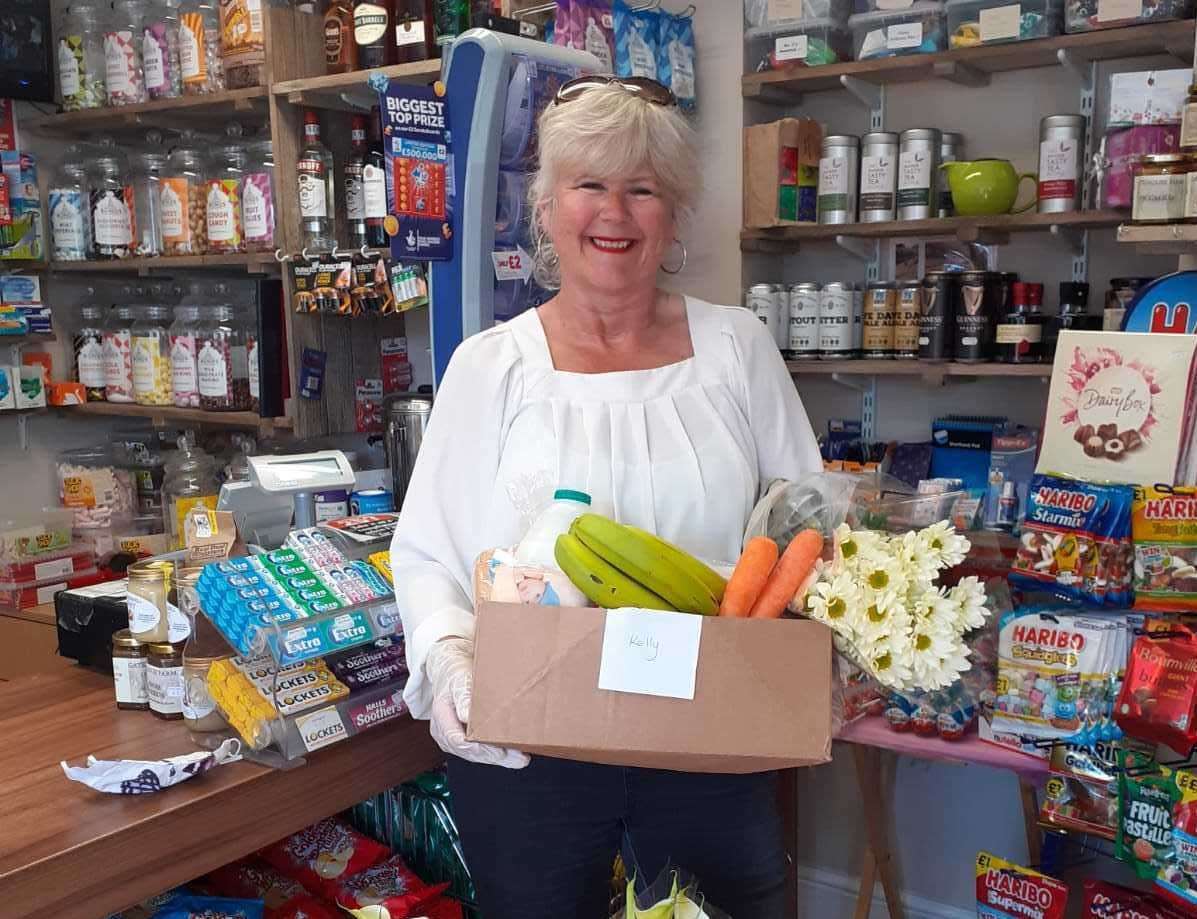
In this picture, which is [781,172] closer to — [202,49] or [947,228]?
[947,228]

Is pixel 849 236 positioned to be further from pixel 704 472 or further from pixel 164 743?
pixel 164 743

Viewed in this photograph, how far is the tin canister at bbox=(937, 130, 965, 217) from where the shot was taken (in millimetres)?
2416

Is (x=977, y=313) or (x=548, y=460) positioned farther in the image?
(x=977, y=313)

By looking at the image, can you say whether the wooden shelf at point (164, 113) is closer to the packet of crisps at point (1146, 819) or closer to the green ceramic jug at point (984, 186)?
the green ceramic jug at point (984, 186)

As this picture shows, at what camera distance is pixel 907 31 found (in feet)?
7.72

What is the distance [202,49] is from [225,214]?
17.7 inches

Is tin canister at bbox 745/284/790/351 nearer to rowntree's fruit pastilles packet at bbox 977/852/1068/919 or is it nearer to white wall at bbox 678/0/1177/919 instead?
white wall at bbox 678/0/1177/919

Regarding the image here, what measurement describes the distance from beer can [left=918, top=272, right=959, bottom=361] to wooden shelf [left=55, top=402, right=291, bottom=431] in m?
1.67

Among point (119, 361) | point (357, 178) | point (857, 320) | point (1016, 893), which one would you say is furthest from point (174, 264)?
point (1016, 893)

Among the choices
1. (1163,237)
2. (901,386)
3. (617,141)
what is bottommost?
(901,386)

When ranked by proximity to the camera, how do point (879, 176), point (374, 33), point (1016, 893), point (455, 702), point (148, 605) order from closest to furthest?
1. point (455, 702)
2. point (148, 605)
3. point (1016, 893)
4. point (879, 176)
5. point (374, 33)

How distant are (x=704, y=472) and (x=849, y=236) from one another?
1307 millimetres

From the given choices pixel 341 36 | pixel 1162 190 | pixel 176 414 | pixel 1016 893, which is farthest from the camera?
pixel 176 414

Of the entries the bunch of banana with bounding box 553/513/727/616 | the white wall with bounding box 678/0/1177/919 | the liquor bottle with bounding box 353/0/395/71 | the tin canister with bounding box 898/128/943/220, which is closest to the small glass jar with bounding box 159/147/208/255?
the liquor bottle with bounding box 353/0/395/71
